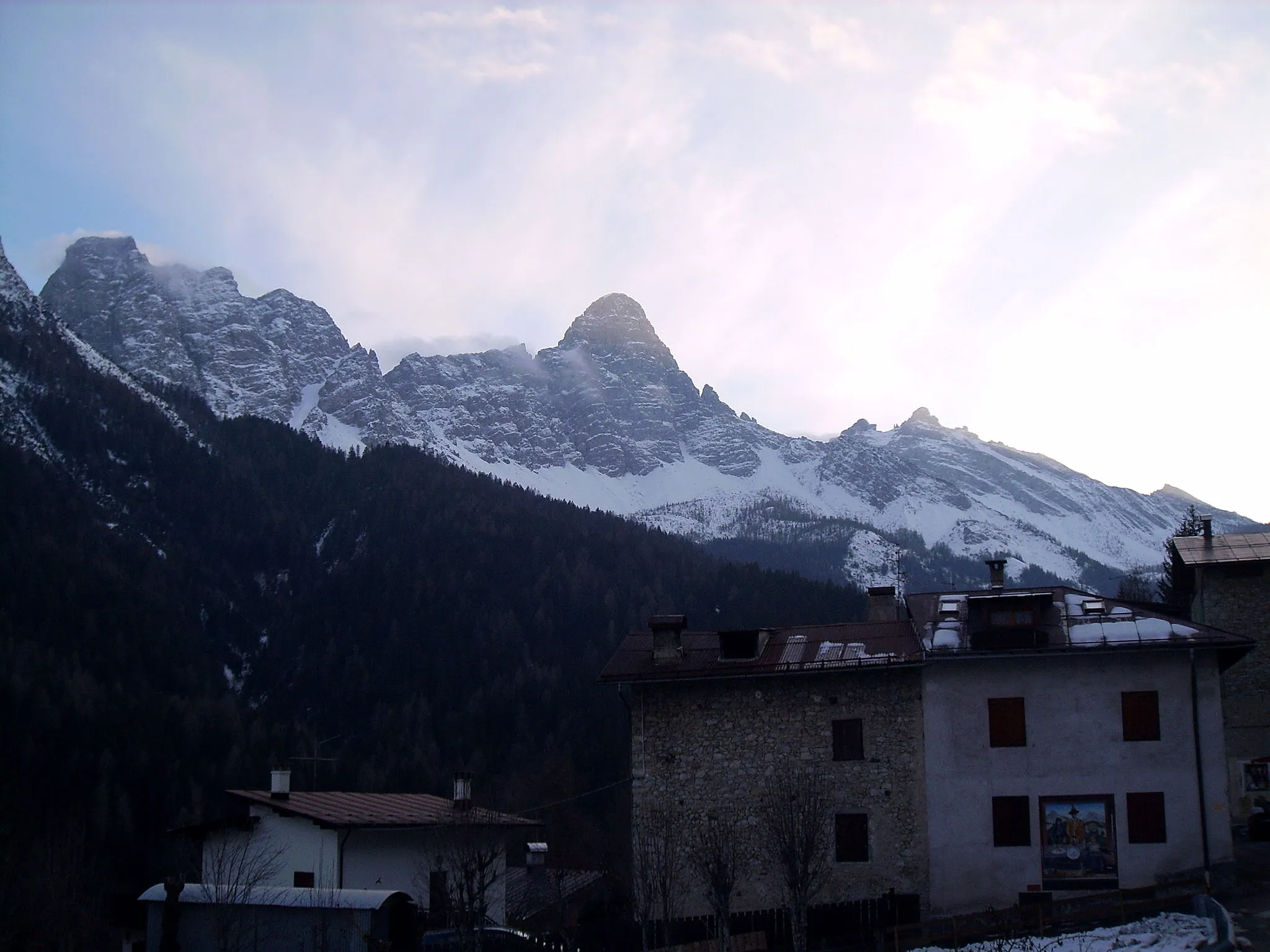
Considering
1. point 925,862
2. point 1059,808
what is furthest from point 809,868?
point 1059,808

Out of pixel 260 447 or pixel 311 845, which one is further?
pixel 260 447

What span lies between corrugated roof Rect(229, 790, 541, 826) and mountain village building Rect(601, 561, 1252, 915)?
22.9ft

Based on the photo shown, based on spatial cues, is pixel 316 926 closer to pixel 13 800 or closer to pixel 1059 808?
pixel 1059 808

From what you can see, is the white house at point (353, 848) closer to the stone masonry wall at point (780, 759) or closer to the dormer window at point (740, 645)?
the stone masonry wall at point (780, 759)

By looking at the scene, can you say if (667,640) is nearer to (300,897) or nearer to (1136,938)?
(300,897)

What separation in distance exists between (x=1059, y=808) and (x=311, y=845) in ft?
67.6

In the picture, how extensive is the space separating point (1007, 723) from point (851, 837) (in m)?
5.10

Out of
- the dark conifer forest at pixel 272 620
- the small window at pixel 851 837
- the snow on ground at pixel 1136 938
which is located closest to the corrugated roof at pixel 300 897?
the small window at pixel 851 837

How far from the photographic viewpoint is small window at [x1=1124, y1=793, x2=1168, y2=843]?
102 ft

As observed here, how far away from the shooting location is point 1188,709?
3144 cm

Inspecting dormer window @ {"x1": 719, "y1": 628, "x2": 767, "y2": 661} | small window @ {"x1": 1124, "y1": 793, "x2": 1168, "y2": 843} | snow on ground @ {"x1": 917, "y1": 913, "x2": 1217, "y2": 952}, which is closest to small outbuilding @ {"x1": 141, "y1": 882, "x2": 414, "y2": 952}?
dormer window @ {"x1": 719, "y1": 628, "x2": 767, "y2": 661}

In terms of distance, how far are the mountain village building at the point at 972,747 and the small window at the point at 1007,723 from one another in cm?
4

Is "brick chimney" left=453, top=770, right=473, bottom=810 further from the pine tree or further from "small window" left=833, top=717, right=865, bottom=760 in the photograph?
the pine tree

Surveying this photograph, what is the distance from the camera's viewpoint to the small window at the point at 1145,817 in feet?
102
